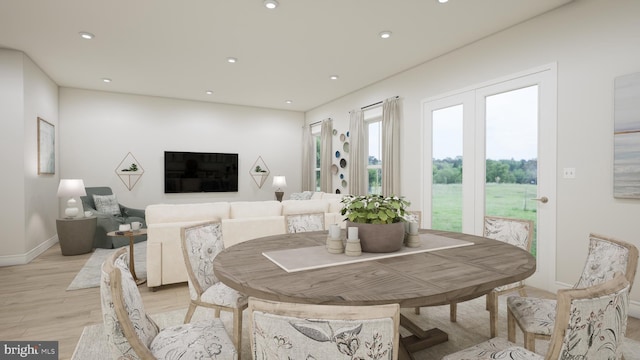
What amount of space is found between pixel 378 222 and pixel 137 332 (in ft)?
4.00

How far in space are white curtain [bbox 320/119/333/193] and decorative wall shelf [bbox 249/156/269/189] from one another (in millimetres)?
1537

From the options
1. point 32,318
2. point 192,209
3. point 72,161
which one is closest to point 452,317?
point 192,209

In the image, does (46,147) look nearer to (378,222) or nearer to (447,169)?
(378,222)

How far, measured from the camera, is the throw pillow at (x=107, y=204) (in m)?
5.72

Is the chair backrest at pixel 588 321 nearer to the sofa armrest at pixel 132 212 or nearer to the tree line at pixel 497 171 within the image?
the tree line at pixel 497 171

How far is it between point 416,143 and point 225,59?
117 inches

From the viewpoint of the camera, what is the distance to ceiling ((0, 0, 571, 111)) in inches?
125

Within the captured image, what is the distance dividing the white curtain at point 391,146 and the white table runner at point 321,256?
297 cm

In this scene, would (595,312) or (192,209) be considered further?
(192,209)

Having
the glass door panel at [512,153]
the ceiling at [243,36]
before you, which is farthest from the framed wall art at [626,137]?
the ceiling at [243,36]

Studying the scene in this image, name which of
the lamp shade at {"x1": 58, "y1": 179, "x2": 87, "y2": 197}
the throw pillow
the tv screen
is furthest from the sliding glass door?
the throw pillow

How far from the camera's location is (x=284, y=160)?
810cm

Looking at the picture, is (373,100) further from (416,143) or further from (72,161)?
A: (72,161)

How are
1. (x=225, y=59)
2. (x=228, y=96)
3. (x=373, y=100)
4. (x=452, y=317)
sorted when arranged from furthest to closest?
(x=228, y=96) → (x=373, y=100) → (x=225, y=59) → (x=452, y=317)
